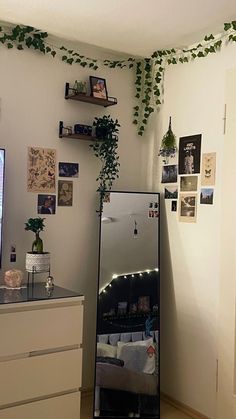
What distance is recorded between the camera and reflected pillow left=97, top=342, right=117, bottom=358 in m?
2.83

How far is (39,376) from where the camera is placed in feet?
7.61

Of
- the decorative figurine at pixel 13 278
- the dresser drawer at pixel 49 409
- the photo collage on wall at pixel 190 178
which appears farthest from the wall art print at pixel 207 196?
the dresser drawer at pixel 49 409

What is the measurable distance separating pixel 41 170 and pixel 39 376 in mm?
1280

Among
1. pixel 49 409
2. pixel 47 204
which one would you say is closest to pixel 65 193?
pixel 47 204

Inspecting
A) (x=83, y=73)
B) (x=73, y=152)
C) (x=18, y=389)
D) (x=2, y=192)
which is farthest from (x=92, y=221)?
(x=18, y=389)

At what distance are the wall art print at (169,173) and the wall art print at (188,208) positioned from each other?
0.52 feet

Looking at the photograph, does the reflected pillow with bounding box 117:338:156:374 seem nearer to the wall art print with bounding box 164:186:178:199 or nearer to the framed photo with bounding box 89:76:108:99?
the wall art print with bounding box 164:186:178:199

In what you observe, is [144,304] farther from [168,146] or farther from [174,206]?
[168,146]

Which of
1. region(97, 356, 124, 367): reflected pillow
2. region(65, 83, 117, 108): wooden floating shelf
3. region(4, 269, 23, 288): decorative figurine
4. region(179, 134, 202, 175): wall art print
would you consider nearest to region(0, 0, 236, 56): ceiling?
region(65, 83, 117, 108): wooden floating shelf

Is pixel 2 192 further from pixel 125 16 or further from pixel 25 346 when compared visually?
pixel 125 16

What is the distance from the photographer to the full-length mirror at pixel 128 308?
281 centimetres

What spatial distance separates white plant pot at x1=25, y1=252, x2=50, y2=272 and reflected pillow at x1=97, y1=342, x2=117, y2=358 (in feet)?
2.17

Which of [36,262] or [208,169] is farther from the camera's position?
[208,169]

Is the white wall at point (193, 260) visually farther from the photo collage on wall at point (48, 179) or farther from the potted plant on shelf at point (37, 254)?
the potted plant on shelf at point (37, 254)
